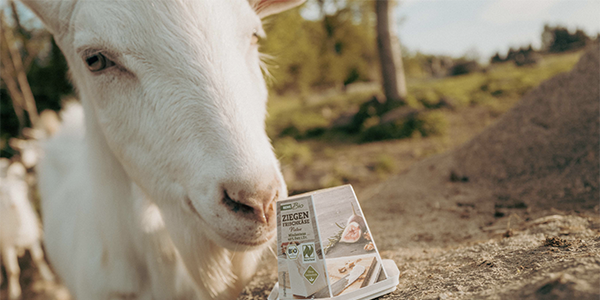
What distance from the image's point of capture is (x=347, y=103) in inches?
541

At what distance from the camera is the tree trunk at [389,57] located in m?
9.47

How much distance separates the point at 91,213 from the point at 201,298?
1101 millimetres

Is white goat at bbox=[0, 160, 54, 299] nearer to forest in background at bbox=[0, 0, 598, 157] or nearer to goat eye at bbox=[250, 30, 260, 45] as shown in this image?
forest in background at bbox=[0, 0, 598, 157]

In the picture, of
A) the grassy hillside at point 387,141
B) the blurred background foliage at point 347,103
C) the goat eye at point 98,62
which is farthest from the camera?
the blurred background foliage at point 347,103

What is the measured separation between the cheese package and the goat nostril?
4.8 inches

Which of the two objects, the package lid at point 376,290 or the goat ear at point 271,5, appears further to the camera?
the goat ear at point 271,5

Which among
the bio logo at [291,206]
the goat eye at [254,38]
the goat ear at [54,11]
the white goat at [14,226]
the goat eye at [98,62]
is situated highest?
the goat ear at [54,11]

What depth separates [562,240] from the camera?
1.41 m

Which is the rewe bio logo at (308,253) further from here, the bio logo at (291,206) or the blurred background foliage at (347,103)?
the blurred background foliage at (347,103)

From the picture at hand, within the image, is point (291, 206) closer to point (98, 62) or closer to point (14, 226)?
point (98, 62)

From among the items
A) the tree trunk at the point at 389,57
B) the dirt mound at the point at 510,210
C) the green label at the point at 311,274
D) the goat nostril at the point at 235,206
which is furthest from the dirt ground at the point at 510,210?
the tree trunk at the point at 389,57

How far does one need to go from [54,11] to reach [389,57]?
350 inches

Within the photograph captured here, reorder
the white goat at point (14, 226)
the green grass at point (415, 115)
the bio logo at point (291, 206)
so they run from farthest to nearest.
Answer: the green grass at point (415, 115) → the white goat at point (14, 226) → the bio logo at point (291, 206)

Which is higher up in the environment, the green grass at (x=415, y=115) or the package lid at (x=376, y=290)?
the green grass at (x=415, y=115)
